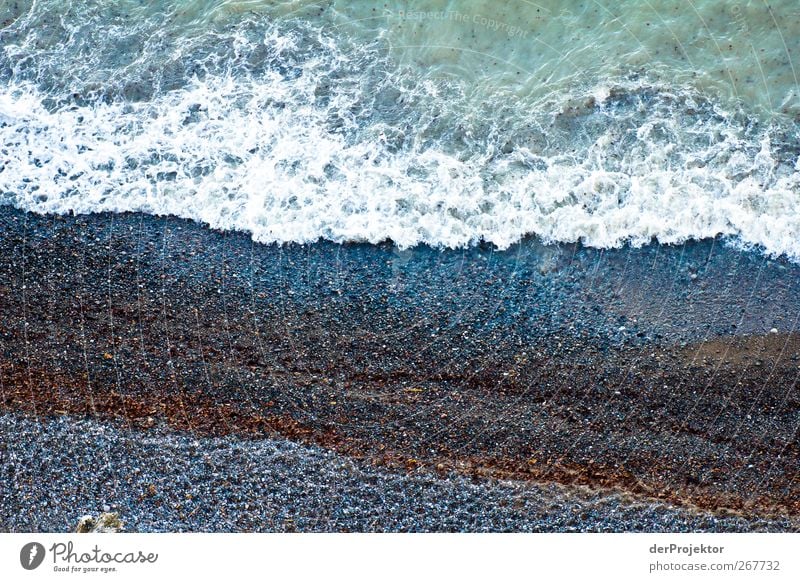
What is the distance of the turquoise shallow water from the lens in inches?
239

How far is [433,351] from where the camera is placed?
5836 millimetres

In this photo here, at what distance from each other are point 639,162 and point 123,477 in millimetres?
5338

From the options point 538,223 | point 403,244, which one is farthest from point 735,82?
point 403,244

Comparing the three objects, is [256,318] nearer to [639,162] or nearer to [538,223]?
[538,223]

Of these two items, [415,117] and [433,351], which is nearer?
[433,351]

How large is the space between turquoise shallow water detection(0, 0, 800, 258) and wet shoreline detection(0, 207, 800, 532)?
0.97ft

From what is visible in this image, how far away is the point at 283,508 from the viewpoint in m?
5.64
